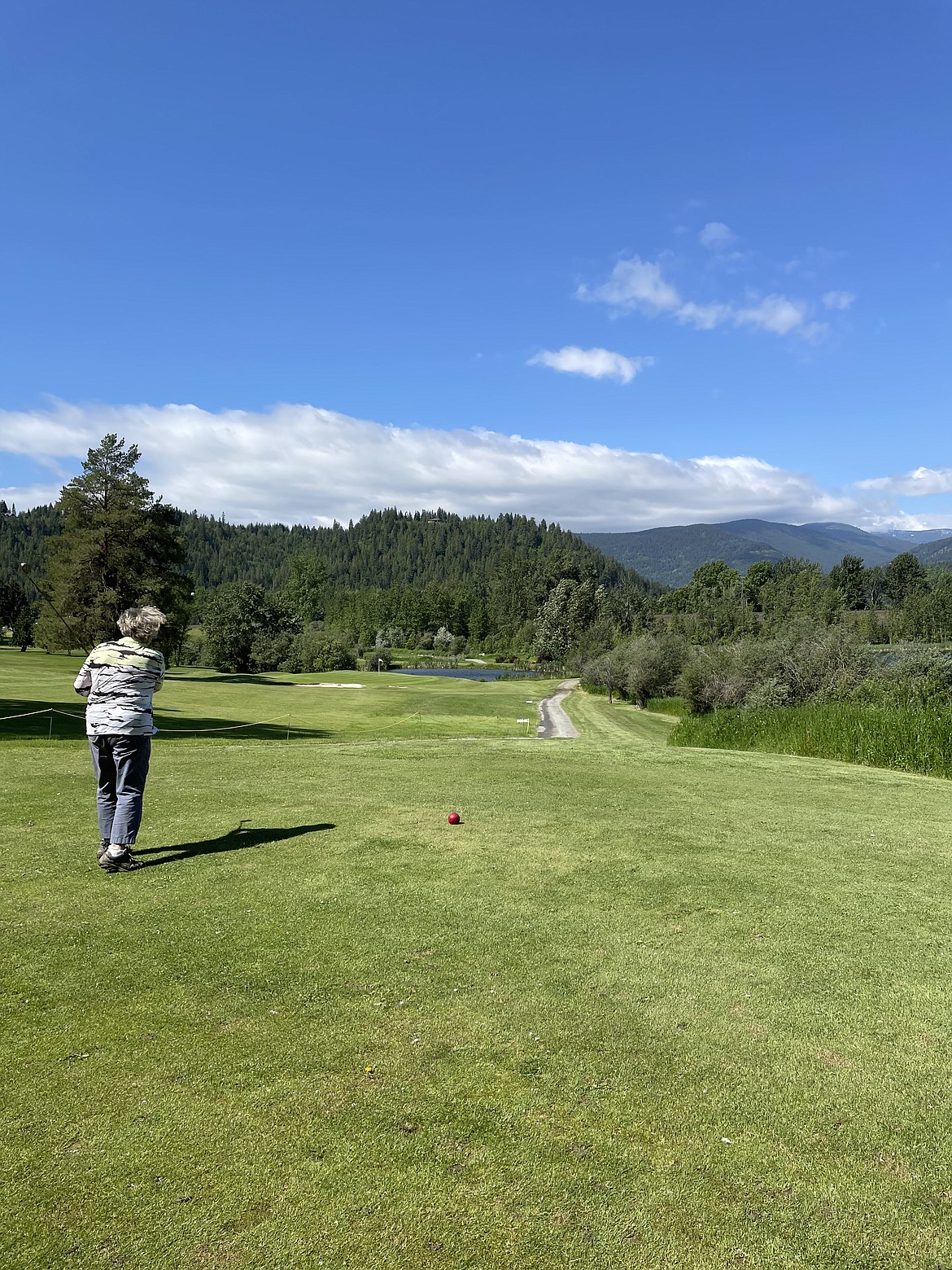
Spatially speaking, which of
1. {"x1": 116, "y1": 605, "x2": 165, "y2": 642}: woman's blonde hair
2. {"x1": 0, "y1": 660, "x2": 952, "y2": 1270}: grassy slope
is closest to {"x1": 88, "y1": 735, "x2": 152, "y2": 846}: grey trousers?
{"x1": 0, "y1": 660, "x2": 952, "y2": 1270}: grassy slope

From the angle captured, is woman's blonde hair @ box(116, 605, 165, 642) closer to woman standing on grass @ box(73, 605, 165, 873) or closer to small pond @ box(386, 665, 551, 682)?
woman standing on grass @ box(73, 605, 165, 873)

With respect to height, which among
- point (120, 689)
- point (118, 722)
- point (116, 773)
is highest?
point (120, 689)

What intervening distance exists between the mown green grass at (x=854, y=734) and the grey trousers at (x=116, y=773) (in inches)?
710

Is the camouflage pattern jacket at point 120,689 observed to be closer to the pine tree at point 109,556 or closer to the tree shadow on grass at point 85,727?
the tree shadow on grass at point 85,727

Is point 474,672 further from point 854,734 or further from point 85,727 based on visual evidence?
point 854,734

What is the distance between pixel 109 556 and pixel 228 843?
52.1 meters

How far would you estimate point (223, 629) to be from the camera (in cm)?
9662

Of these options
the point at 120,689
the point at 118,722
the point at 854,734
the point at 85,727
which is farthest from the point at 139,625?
the point at 854,734

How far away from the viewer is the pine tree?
5222 centimetres

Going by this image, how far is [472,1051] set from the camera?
157 inches

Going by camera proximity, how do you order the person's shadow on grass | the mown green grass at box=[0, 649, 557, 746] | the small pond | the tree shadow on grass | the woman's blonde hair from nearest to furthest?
1. the person's shadow on grass
2. the woman's blonde hair
3. the tree shadow on grass
4. the mown green grass at box=[0, 649, 557, 746]
5. the small pond

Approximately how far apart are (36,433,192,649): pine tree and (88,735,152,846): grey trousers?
45.2m

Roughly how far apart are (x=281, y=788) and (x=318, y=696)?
47946 mm

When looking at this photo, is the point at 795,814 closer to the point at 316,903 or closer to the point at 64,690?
the point at 316,903
